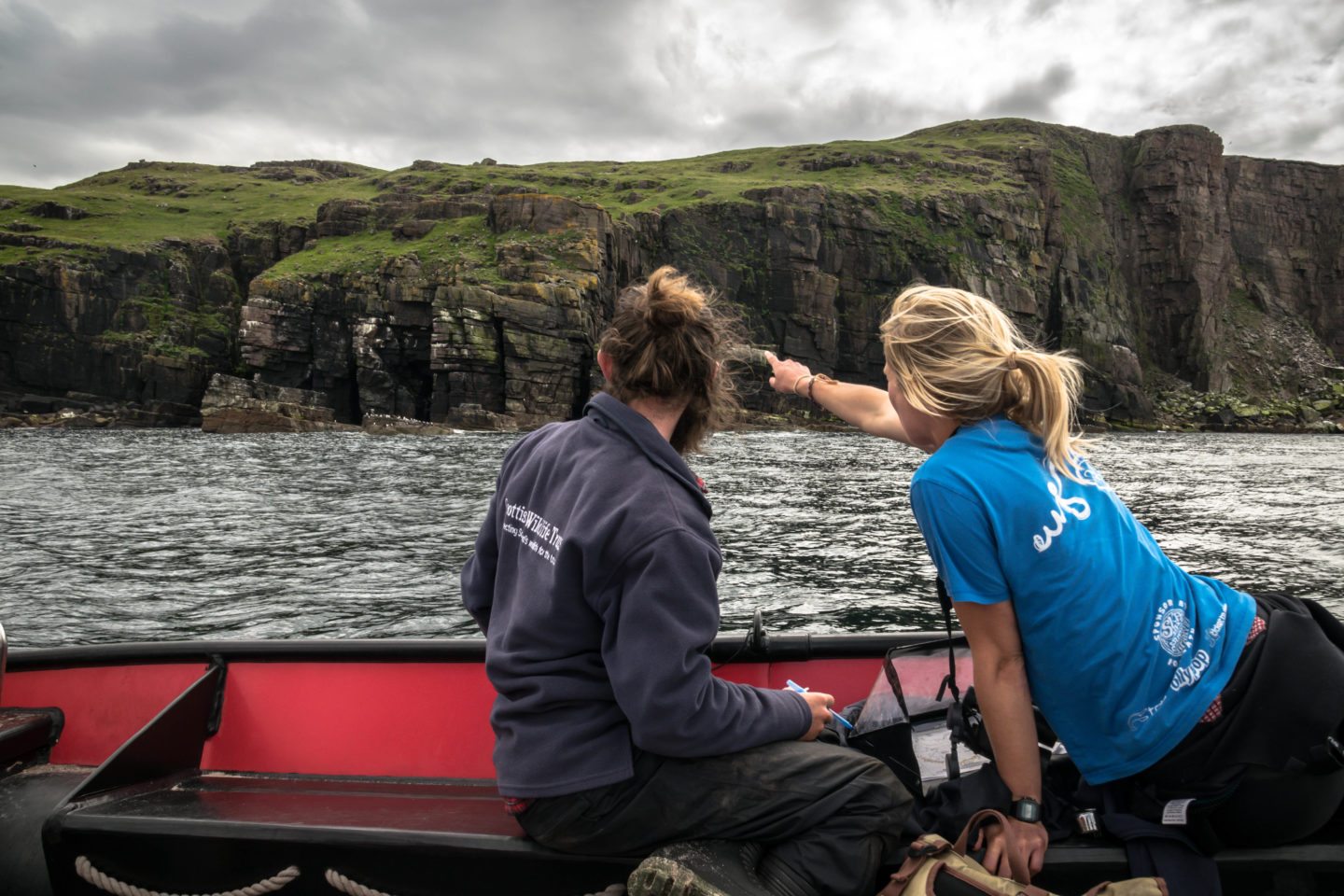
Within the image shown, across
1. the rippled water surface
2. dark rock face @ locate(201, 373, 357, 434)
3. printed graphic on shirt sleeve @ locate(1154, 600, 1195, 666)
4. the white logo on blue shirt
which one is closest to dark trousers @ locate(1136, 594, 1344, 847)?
printed graphic on shirt sleeve @ locate(1154, 600, 1195, 666)

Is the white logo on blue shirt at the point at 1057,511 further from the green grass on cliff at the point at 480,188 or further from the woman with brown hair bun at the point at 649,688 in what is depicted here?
the green grass on cliff at the point at 480,188

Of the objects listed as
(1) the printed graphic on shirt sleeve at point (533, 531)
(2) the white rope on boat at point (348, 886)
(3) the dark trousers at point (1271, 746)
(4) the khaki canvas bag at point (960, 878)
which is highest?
(1) the printed graphic on shirt sleeve at point (533, 531)

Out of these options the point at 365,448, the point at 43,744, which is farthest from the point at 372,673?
the point at 365,448

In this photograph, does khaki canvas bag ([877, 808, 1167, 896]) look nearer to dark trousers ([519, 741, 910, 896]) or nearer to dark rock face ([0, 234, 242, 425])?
dark trousers ([519, 741, 910, 896])

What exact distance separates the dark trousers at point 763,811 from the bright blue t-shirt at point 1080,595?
69 centimetres

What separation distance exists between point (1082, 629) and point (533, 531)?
1656 millimetres

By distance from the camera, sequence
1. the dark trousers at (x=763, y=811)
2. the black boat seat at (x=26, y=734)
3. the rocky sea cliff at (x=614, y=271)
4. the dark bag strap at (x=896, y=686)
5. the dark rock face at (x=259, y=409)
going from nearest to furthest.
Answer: the dark trousers at (x=763, y=811) < the dark bag strap at (x=896, y=686) < the black boat seat at (x=26, y=734) < the dark rock face at (x=259, y=409) < the rocky sea cliff at (x=614, y=271)

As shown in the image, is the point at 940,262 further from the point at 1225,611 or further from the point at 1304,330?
the point at 1225,611

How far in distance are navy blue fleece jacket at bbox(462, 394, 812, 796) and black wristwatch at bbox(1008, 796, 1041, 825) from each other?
0.70m

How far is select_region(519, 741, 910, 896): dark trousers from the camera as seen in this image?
265 cm

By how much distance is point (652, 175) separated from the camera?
495 feet

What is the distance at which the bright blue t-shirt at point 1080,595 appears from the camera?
249 cm

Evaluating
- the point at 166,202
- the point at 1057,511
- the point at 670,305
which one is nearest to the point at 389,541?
the point at 670,305

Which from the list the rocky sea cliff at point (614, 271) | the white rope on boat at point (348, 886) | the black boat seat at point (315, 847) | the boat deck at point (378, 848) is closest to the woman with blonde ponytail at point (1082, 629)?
the boat deck at point (378, 848)
